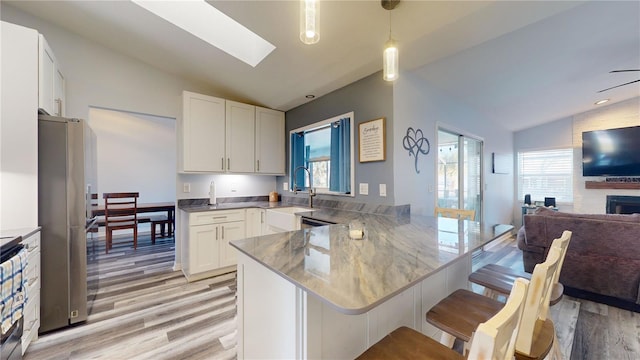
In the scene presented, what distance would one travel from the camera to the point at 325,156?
3.24 meters

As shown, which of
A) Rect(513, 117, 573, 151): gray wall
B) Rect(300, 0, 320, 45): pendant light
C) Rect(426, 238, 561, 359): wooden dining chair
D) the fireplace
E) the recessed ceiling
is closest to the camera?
Rect(426, 238, 561, 359): wooden dining chair

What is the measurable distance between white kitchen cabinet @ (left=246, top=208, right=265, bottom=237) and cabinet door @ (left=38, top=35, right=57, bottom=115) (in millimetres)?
2067

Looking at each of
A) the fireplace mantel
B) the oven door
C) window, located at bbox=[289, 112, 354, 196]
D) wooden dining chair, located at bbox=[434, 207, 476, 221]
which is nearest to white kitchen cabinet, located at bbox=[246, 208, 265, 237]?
window, located at bbox=[289, 112, 354, 196]

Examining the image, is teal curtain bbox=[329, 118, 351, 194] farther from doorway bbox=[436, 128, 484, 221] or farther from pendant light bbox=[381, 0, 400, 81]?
pendant light bbox=[381, 0, 400, 81]

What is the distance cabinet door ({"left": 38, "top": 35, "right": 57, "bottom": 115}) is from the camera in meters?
1.89

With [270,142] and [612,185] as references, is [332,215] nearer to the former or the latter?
[270,142]

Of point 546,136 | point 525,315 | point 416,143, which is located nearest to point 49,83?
point 416,143

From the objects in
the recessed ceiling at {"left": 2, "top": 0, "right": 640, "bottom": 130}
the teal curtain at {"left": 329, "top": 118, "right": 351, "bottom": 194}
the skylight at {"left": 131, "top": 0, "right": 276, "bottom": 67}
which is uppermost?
the skylight at {"left": 131, "top": 0, "right": 276, "bottom": 67}

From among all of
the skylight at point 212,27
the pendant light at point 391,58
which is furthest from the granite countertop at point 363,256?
the skylight at point 212,27

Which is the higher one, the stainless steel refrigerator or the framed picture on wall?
the framed picture on wall

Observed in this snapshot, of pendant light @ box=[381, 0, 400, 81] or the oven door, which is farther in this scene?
pendant light @ box=[381, 0, 400, 81]

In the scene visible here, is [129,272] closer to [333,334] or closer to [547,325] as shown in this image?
[333,334]

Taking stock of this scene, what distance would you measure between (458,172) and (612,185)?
3.50 m

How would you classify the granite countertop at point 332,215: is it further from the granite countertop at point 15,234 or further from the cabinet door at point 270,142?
the granite countertop at point 15,234
